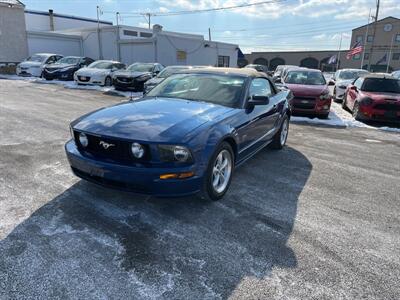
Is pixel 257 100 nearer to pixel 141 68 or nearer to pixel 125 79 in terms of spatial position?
pixel 125 79

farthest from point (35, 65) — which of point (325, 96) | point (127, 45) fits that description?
point (325, 96)

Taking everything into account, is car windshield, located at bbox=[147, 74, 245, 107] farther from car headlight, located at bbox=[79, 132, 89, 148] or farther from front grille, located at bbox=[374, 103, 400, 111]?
front grille, located at bbox=[374, 103, 400, 111]

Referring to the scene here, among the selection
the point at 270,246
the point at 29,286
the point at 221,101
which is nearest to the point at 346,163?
the point at 221,101

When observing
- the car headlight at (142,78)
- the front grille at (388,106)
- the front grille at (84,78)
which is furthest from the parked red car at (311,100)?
the front grille at (84,78)

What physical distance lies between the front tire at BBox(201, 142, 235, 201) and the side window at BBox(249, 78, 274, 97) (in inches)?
49.7

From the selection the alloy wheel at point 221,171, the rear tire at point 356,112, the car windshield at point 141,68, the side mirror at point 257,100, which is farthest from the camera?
the car windshield at point 141,68

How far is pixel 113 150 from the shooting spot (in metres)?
3.30

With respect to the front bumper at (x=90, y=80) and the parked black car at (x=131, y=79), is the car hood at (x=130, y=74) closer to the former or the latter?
the parked black car at (x=131, y=79)

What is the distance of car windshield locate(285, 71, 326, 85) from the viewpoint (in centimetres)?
1130

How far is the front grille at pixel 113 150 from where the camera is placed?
3.20 metres

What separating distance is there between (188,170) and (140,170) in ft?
1.53

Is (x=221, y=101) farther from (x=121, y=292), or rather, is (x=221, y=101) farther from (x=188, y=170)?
(x=121, y=292)

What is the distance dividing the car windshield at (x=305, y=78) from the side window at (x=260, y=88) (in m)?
6.07

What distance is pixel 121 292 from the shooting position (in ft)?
7.66
